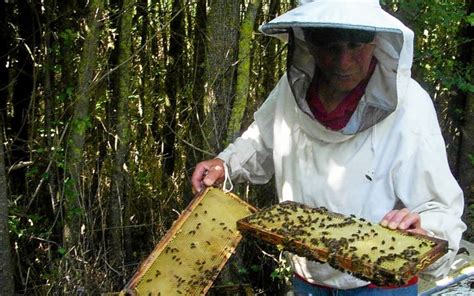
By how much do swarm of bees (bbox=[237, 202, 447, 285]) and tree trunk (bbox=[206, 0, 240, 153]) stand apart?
1.56 meters

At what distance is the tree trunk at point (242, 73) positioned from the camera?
3732mm

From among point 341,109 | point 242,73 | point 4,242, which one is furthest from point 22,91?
point 341,109

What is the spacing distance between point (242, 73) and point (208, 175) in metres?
1.43

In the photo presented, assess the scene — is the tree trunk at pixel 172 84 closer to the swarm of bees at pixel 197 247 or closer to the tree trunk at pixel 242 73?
the tree trunk at pixel 242 73

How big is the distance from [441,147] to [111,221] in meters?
2.50

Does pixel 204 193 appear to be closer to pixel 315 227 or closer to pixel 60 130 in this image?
pixel 315 227

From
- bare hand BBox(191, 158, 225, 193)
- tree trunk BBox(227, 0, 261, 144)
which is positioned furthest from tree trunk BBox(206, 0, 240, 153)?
bare hand BBox(191, 158, 225, 193)

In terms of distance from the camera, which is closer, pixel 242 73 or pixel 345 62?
pixel 345 62

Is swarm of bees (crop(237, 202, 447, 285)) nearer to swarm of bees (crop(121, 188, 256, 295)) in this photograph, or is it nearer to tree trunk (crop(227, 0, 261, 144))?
swarm of bees (crop(121, 188, 256, 295))

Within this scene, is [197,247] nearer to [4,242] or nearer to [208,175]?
[208,175]

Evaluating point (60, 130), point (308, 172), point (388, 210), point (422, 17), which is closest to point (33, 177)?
point (60, 130)

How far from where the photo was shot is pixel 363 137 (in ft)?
6.95

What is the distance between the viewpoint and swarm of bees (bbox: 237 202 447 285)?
1.82 meters

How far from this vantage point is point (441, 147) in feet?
6.75
